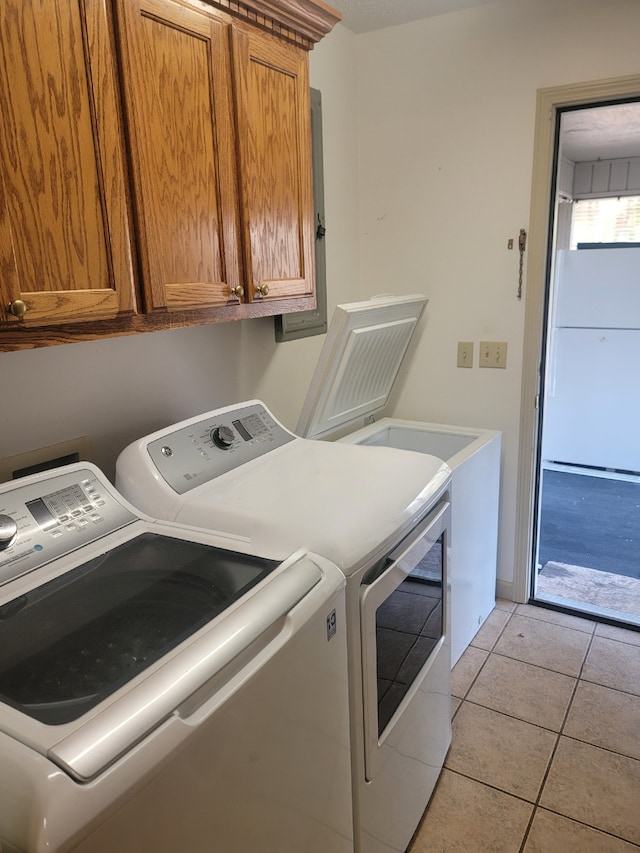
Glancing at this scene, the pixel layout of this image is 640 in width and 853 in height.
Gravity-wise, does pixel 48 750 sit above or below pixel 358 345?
below

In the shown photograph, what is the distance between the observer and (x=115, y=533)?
130cm

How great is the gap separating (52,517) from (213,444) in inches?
20.2

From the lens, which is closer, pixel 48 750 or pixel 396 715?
pixel 48 750

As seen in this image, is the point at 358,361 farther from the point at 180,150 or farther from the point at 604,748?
the point at 604,748

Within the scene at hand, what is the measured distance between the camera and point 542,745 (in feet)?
6.52

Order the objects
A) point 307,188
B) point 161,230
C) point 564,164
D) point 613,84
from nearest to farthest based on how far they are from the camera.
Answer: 1. point 161,230
2. point 307,188
3. point 613,84
4. point 564,164

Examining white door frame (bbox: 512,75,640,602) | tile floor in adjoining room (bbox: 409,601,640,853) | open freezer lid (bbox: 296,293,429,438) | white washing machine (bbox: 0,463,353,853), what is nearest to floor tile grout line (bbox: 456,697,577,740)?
tile floor in adjoining room (bbox: 409,601,640,853)

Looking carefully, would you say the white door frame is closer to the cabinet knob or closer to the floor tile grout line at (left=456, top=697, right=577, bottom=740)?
the floor tile grout line at (left=456, top=697, right=577, bottom=740)

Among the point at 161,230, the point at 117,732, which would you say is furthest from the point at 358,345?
the point at 117,732

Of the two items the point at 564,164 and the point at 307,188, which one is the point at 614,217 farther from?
the point at 307,188

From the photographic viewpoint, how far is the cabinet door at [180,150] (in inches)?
47.7

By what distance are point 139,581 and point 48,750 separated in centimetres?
43

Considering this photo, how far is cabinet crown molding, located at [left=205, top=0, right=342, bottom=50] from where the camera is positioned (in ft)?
4.71

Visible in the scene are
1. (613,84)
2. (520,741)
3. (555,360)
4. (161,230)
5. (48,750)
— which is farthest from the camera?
(555,360)
